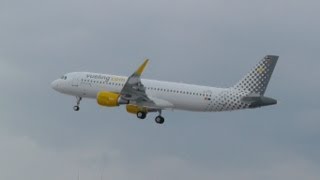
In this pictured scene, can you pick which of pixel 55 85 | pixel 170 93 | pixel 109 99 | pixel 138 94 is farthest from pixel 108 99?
pixel 55 85

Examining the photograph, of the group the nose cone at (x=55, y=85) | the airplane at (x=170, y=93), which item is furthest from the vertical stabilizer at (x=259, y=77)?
the nose cone at (x=55, y=85)

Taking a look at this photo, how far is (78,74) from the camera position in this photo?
119 metres

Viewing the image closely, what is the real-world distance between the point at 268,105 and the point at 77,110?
27.7 m

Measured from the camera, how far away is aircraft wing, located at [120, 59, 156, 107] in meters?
108

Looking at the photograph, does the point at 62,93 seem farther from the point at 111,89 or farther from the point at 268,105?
the point at 268,105

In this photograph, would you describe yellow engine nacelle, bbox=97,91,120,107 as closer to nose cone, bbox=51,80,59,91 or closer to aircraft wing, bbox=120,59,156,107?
aircraft wing, bbox=120,59,156,107

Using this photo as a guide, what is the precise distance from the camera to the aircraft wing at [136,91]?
10838 centimetres

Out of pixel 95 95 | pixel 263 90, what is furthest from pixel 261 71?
pixel 95 95

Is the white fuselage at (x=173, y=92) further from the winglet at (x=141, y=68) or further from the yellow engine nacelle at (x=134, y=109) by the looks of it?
the winglet at (x=141, y=68)

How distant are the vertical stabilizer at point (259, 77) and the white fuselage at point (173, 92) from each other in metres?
1.29

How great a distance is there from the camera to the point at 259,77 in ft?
374

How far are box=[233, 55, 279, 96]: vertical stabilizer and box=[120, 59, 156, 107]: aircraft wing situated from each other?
12.1 metres

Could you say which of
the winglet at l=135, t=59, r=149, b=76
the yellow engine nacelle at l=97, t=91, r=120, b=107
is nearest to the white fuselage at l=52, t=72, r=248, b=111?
the yellow engine nacelle at l=97, t=91, r=120, b=107

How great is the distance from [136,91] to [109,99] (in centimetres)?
374
